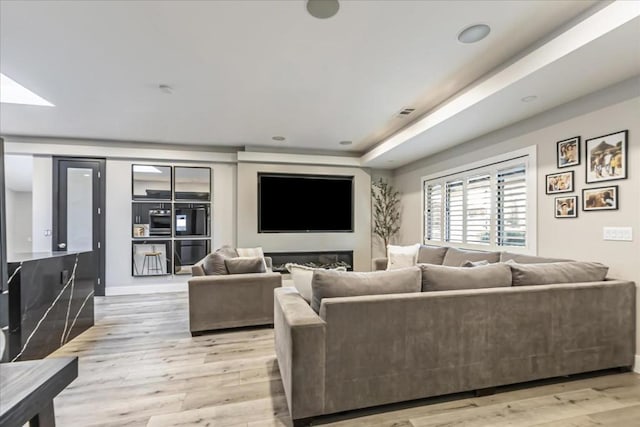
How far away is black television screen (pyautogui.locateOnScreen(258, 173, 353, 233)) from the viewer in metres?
5.89

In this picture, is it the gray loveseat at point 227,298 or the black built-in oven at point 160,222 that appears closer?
the gray loveseat at point 227,298

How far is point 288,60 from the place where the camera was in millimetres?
2744

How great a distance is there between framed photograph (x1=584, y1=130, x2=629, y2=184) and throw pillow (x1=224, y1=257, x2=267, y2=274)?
354cm

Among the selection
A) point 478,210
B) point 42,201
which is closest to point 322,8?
point 478,210

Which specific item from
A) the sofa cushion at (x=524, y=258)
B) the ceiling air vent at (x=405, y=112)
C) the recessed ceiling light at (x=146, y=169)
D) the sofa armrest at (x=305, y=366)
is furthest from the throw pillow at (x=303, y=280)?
the recessed ceiling light at (x=146, y=169)

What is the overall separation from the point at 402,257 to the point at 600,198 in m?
2.45

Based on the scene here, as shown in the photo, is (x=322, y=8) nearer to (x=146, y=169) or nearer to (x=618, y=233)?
(x=618, y=233)

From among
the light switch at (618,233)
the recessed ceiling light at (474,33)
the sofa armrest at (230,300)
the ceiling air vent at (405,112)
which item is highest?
the recessed ceiling light at (474,33)

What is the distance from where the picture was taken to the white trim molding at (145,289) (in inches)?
215

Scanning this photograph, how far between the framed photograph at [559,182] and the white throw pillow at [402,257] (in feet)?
6.30

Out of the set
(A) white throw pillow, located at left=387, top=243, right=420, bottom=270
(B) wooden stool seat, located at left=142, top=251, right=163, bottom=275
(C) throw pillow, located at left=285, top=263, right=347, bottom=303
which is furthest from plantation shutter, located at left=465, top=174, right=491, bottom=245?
(B) wooden stool seat, located at left=142, top=251, right=163, bottom=275

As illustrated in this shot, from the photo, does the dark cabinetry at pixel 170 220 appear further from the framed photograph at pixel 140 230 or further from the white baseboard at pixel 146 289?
the white baseboard at pixel 146 289

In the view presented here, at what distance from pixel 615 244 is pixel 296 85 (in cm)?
334

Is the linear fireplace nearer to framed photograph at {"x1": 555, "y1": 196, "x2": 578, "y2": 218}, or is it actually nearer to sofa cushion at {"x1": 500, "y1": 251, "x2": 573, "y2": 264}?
sofa cushion at {"x1": 500, "y1": 251, "x2": 573, "y2": 264}
